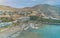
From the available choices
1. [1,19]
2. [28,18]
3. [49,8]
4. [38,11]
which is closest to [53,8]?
[49,8]

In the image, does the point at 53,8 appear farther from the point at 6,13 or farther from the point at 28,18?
the point at 6,13

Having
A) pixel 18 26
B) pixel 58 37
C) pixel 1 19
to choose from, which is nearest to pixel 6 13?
pixel 1 19

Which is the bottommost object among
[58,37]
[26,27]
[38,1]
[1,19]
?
[58,37]

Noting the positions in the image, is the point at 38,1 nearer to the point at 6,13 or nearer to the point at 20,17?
the point at 20,17

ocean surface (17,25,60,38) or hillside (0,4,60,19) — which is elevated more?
hillside (0,4,60,19)

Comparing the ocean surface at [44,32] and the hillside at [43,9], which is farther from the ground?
the hillside at [43,9]

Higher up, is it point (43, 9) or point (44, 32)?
point (43, 9)

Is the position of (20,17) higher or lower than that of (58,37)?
higher
